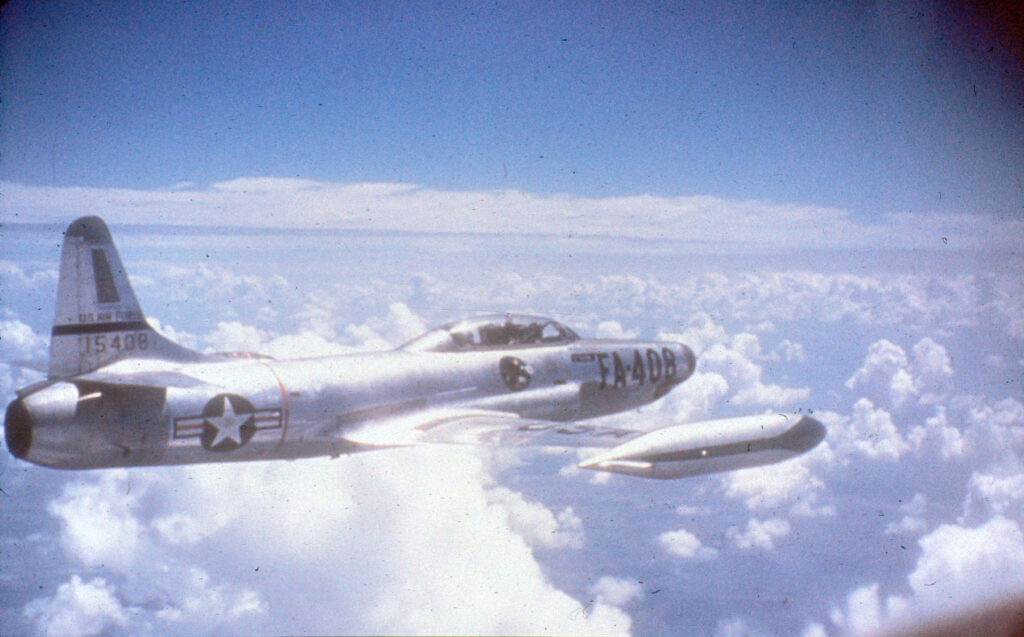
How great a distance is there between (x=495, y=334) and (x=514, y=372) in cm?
46

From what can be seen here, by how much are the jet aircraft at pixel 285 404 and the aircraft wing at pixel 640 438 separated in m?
0.01

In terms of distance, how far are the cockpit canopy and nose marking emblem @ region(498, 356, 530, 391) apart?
20cm

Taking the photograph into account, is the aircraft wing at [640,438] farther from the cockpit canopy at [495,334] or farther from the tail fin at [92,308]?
the tail fin at [92,308]

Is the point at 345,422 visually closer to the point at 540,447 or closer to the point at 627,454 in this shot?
the point at 540,447

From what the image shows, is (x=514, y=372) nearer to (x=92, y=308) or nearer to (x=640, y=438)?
(x=640, y=438)

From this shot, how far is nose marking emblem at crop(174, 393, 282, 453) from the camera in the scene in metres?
4.65

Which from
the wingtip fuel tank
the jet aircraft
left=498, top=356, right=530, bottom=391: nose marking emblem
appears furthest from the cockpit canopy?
the wingtip fuel tank

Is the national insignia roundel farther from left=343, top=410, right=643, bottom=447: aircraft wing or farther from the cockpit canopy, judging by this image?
the cockpit canopy

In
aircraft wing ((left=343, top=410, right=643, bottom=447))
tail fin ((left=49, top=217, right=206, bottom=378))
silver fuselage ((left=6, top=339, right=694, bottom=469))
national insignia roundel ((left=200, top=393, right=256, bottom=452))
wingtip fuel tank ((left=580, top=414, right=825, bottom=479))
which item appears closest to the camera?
silver fuselage ((left=6, top=339, right=694, bottom=469))

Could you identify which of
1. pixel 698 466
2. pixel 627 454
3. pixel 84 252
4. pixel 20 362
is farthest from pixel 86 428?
pixel 698 466

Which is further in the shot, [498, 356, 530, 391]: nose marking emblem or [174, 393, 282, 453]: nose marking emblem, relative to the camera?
[498, 356, 530, 391]: nose marking emblem

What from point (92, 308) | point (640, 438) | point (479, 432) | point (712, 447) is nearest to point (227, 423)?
point (92, 308)

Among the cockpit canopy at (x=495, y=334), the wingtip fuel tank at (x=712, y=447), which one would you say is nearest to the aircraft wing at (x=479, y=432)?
the wingtip fuel tank at (x=712, y=447)

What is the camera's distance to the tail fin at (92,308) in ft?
14.6
